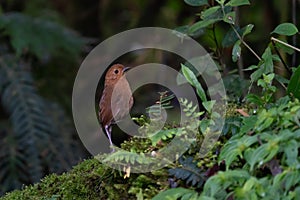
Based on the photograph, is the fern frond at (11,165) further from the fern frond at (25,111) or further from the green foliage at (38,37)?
the green foliage at (38,37)

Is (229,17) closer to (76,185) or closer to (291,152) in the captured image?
(76,185)

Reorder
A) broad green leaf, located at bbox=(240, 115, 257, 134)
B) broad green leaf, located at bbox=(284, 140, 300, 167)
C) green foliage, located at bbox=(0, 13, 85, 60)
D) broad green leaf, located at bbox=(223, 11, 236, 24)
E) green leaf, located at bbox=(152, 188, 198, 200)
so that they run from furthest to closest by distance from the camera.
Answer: green foliage, located at bbox=(0, 13, 85, 60)
broad green leaf, located at bbox=(223, 11, 236, 24)
broad green leaf, located at bbox=(240, 115, 257, 134)
green leaf, located at bbox=(152, 188, 198, 200)
broad green leaf, located at bbox=(284, 140, 300, 167)

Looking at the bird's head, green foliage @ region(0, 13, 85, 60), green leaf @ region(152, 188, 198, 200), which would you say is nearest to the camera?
green leaf @ region(152, 188, 198, 200)

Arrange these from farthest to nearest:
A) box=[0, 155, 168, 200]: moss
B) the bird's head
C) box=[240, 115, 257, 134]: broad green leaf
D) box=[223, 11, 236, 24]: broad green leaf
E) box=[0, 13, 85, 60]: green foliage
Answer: box=[0, 13, 85, 60]: green foliage
the bird's head
box=[223, 11, 236, 24]: broad green leaf
box=[0, 155, 168, 200]: moss
box=[240, 115, 257, 134]: broad green leaf

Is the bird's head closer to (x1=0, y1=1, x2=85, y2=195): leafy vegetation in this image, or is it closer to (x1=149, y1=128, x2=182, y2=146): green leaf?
(x1=149, y1=128, x2=182, y2=146): green leaf

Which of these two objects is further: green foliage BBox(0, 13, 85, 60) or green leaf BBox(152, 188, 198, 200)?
green foliage BBox(0, 13, 85, 60)

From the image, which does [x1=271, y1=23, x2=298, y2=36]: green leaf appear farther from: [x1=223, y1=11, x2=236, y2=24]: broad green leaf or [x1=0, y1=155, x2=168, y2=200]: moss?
[x1=0, y1=155, x2=168, y2=200]: moss

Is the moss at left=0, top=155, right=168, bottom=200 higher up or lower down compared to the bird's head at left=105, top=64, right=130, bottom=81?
lower down

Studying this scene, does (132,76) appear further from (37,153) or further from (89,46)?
(89,46)

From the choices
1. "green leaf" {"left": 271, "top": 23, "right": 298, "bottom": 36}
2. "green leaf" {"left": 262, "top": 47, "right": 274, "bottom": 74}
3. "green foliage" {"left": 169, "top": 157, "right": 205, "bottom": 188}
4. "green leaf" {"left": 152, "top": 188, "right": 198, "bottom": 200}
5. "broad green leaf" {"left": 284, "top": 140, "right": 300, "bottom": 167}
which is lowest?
"broad green leaf" {"left": 284, "top": 140, "right": 300, "bottom": 167}

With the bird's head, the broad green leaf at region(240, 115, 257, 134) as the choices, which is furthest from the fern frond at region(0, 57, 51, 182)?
the broad green leaf at region(240, 115, 257, 134)

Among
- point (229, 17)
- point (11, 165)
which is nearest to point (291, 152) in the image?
point (229, 17)

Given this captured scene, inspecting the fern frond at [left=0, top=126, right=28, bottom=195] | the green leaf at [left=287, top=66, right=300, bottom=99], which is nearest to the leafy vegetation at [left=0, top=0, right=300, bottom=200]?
the green leaf at [left=287, top=66, right=300, bottom=99]

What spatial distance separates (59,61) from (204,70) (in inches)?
94.3
